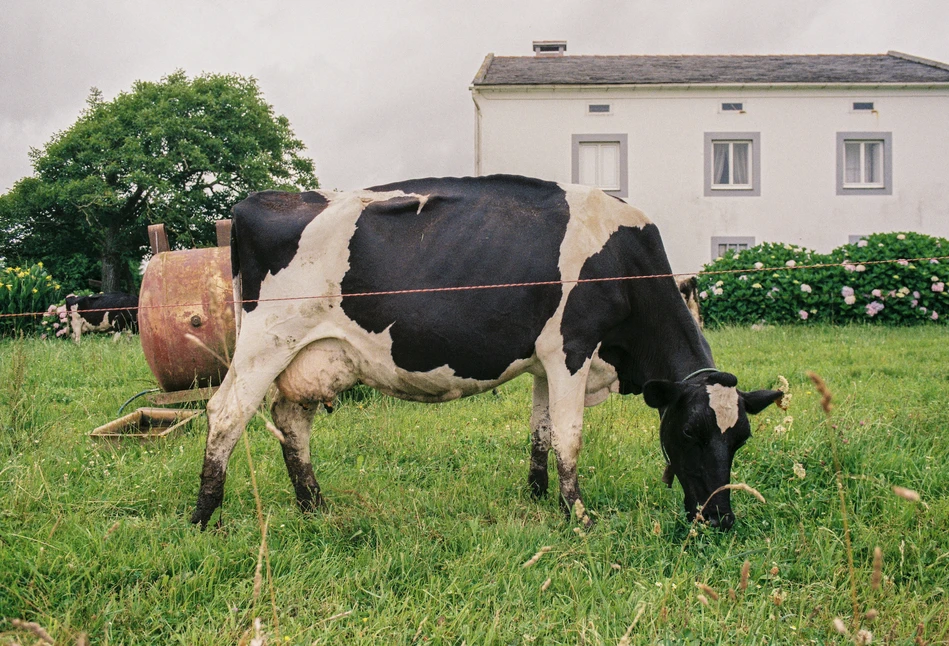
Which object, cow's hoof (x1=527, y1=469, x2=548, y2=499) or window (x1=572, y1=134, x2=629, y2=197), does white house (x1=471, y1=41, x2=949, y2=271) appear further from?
cow's hoof (x1=527, y1=469, x2=548, y2=499)

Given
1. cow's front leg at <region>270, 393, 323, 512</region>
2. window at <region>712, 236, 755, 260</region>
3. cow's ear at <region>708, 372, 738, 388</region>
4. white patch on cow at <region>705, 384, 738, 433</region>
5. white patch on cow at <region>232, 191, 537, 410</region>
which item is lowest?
cow's front leg at <region>270, 393, 323, 512</region>

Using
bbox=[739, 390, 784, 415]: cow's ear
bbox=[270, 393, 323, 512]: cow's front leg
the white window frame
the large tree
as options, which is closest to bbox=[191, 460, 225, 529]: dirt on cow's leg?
bbox=[270, 393, 323, 512]: cow's front leg

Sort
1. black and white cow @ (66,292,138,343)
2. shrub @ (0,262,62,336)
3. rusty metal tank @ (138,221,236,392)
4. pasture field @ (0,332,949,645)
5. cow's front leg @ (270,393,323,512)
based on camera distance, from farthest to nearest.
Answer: black and white cow @ (66,292,138,343) < shrub @ (0,262,62,336) < rusty metal tank @ (138,221,236,392) < cow's front leg @ (270,393,323,512) < pasture field @ (0,332,949,645)

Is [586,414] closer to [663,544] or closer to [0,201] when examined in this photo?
[663,544]

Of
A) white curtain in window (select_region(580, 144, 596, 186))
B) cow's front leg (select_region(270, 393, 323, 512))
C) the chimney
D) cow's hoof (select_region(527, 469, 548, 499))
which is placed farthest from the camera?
the chimney

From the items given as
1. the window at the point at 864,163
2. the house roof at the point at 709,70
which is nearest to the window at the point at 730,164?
the house roof at the point at 709,70

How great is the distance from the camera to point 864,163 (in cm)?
2152

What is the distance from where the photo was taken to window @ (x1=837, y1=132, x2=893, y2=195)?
68.8 ft

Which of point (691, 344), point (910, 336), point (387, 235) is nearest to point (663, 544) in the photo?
point (691, 344)

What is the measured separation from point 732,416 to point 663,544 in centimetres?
76

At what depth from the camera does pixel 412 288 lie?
159 inches

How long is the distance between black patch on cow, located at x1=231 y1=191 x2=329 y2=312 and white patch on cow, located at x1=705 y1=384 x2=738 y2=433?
8.17 ft

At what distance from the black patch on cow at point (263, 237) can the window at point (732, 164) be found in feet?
61.8

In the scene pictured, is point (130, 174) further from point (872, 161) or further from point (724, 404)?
point (724, 404)
